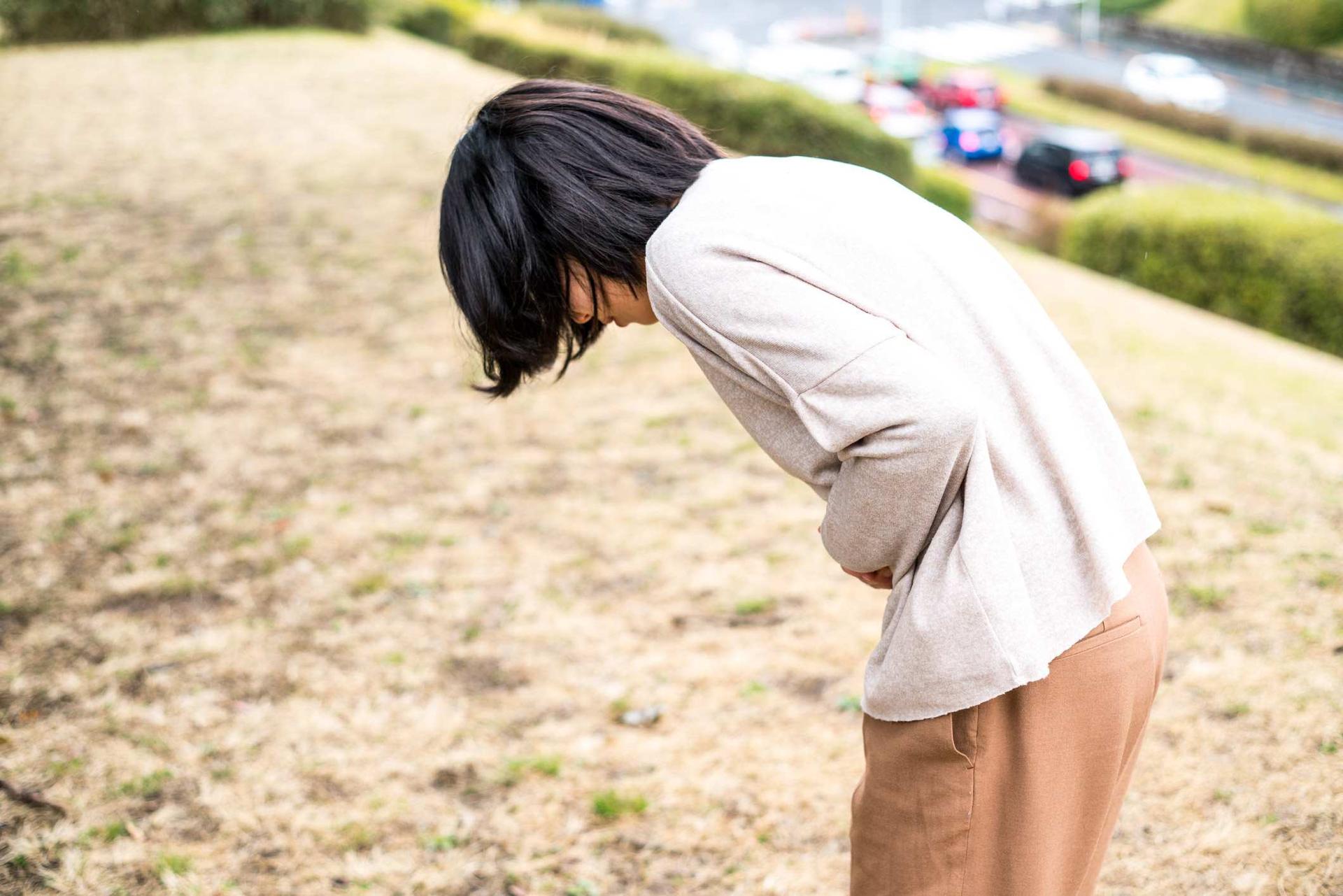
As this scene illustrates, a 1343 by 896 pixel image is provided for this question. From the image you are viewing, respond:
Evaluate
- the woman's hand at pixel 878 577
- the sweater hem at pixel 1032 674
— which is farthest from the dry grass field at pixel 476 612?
the sweater hem at pixel 1032 674

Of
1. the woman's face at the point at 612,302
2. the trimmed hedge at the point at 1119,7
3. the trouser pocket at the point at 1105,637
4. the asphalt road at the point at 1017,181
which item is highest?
the woman's face at the point at 612,302

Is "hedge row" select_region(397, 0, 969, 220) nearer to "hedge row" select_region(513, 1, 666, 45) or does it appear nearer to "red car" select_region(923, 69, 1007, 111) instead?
"hedge row" select_region(513, 1, 666, 45)

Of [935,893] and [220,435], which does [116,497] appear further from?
[935,893]

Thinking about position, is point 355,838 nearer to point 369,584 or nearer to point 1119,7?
point 369,584

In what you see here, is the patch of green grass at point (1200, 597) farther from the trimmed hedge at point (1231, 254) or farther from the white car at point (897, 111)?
the white car at point (897, 111)

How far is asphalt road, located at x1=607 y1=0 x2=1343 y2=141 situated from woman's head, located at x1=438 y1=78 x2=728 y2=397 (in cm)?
2900

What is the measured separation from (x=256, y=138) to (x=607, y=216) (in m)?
9.82

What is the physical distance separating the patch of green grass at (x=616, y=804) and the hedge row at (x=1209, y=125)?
25.4m

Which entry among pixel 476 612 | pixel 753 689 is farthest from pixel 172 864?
pixel 753 689

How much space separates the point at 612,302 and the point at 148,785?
2.10m

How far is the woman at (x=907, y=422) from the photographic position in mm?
1226

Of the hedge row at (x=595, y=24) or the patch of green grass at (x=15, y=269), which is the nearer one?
the patch of green grass at (x=15, y=269)

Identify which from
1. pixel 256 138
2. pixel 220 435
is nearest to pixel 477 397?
pixel 220 435

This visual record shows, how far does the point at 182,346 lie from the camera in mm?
5547
